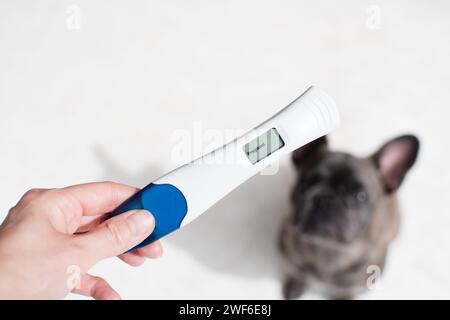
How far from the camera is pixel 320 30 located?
175cm

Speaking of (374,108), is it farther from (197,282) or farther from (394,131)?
(197,282)

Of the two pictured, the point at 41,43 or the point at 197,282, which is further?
the point at 41,43

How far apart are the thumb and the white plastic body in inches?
3.1

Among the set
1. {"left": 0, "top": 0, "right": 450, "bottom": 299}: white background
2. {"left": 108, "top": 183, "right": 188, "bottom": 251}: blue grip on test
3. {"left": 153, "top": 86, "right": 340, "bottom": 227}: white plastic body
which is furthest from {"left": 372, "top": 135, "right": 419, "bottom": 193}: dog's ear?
{"left": 108, "top": 183, "right": 188, "bottom": 251}: blue grip on test

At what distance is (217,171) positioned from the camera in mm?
861

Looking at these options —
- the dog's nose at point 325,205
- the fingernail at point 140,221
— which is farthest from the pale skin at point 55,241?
the dog's nose at point 325,205

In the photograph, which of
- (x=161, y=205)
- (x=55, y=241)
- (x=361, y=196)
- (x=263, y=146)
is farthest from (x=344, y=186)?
(x=55, y=241)

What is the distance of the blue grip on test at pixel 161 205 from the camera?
0.83 m

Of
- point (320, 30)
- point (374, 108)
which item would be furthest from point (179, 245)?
point (320, 30)

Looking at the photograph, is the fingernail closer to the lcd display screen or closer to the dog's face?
the lcd display screen

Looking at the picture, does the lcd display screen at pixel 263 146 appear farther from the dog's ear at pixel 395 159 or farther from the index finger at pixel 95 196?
the dog's ear at pixel 395 159

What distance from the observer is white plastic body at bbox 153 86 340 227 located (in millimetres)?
854

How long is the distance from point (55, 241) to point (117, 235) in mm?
93

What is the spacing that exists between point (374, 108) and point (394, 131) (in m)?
0.10
